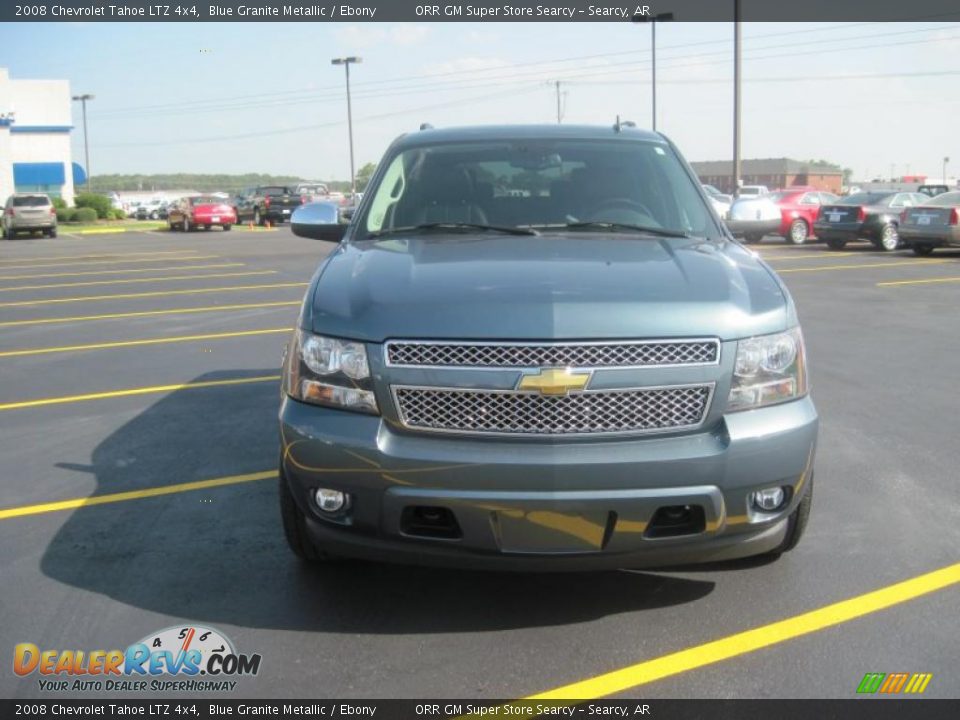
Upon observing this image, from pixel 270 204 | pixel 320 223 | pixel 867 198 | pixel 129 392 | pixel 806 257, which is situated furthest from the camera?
pixel 270 204

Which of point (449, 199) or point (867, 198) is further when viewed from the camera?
point (867, 198)

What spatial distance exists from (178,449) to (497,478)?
3.36m

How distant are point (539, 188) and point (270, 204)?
40618 millimetres

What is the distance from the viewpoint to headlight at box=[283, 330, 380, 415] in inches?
132

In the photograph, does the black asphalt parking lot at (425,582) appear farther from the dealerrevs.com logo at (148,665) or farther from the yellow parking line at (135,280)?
the yellow parking line at (135,280)

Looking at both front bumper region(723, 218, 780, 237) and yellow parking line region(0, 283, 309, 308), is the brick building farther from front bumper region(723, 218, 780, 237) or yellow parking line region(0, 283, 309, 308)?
front bumper region(723, 218, 780, 237)

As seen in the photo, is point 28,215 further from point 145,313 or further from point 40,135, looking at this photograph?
point 145,313

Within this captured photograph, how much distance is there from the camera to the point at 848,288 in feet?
48.0

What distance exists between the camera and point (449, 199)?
15.7 feet

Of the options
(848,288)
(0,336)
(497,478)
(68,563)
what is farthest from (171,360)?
(848,288)

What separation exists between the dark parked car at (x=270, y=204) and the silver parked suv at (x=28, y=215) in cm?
918

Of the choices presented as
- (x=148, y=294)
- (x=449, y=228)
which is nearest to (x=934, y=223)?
(x=148, y=294)

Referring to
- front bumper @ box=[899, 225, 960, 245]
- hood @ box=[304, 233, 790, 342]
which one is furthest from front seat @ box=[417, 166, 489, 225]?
front bumper @ box=[899, 225, 960, 245]

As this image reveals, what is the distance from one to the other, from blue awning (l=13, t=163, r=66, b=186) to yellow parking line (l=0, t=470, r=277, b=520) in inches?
2147
